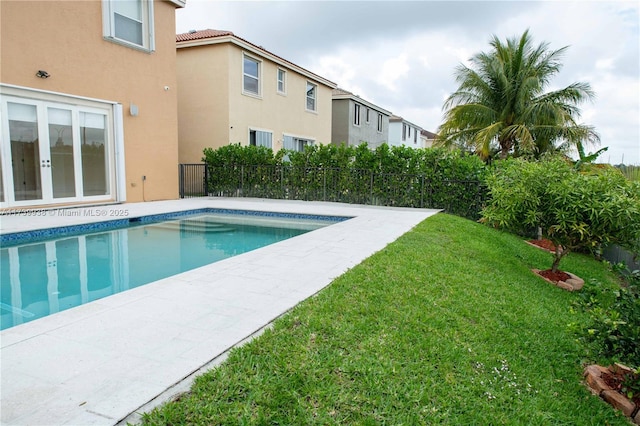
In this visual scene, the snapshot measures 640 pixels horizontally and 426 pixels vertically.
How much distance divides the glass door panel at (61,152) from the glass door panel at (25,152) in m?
0.32

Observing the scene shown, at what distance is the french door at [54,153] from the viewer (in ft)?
30.6

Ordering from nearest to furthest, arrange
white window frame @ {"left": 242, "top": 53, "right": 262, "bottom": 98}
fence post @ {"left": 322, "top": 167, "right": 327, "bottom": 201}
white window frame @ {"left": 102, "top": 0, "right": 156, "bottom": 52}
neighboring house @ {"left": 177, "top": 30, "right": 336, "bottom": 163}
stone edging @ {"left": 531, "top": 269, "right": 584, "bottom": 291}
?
stone edging @ {"left": 531, "top": 269, "right": 584, "bottom": 291} → white window frame @ {"left": 102, "top": 0, "right": 156, "bottom": 52} → fence post @ {"left": 322, "top": 167, "right": 327, "bottom": 201} → neighboring house @ {"left": 177, "top": 30, "right": 336, "bottom": 163} → white window frame @ {"left": 242, "top": 53, "right": 262, "bottom": 98}

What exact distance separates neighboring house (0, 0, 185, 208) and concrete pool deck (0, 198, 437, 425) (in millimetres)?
7376

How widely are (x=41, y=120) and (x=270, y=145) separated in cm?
970

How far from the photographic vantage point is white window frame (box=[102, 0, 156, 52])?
1095cm

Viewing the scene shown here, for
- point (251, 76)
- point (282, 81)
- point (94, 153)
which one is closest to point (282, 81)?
point (282, 81)

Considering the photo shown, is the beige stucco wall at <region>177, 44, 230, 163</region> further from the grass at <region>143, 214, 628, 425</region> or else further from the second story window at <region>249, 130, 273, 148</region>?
the grass at <region>143, 214, 628, 425</region>

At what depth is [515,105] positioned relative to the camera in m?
16.5

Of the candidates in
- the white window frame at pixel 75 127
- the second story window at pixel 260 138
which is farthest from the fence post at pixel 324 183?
the white window frame at pixel 75 127

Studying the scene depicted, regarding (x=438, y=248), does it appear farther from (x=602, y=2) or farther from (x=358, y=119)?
(x=358, y=119)

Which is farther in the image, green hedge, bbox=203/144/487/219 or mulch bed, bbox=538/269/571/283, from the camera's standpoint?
green hedge, bbox=203/144/487/219

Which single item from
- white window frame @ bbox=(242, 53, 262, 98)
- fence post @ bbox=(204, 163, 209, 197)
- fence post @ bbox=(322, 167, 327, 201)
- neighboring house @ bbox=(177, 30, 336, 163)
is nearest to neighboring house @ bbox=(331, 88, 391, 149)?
neighboring house @ bbox=(177, 30, 336, 163)

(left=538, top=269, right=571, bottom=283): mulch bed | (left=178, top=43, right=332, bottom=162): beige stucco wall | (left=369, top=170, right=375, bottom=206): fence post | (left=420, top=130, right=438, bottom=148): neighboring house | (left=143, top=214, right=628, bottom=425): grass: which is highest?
(left=420, top=130, right=438, bottom=148): neighboring house

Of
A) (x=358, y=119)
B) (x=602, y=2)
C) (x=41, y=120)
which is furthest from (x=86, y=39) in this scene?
(x=358, y=119)
